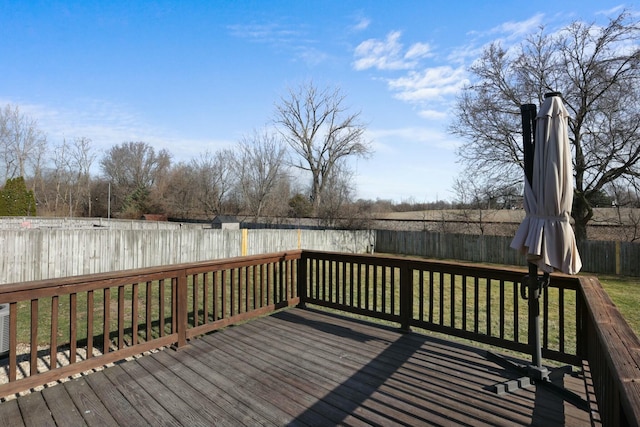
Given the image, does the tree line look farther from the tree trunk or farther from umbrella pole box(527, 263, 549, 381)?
umbrella pole box(527, 263, 549, 381)

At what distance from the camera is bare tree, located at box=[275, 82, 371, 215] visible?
2467cm

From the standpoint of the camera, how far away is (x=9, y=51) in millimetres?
13539

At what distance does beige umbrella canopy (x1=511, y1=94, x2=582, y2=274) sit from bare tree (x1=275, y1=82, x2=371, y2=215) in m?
22.0

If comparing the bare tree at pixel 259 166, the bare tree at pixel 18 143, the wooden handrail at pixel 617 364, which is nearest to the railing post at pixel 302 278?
the wooden handrail at pixel 617 364

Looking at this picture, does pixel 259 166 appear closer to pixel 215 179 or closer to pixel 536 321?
pixel 215 179

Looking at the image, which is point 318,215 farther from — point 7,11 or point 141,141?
point 141,141

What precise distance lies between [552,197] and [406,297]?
190cm

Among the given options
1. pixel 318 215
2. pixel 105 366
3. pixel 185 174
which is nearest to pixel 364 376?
pixel 105 366

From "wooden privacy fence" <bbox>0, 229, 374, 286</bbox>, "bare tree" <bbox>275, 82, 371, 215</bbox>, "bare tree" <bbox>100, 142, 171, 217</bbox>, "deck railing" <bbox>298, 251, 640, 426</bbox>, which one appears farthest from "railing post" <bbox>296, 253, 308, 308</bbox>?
"bare tree" <bbox>100, 142, 171, 217</bbox>

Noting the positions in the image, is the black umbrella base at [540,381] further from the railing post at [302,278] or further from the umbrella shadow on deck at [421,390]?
the railing post at [302,278]

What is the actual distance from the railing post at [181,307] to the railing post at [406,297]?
2.30m

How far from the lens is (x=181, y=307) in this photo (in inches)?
129

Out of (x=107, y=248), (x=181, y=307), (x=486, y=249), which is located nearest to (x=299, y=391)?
(x=181, y=307)

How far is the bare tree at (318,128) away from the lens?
24672 millimetres
